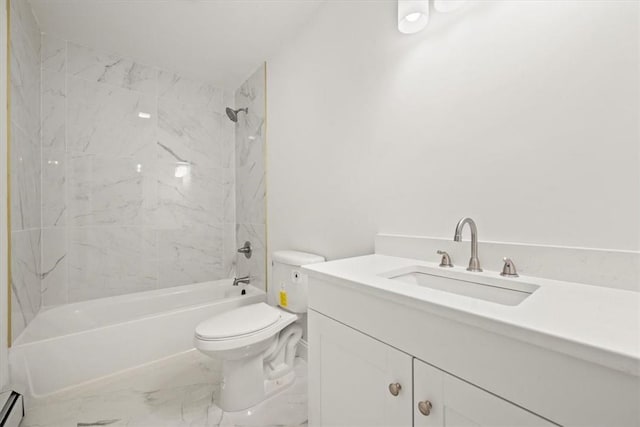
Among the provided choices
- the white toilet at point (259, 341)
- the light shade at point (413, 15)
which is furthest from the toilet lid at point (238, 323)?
the light shade at point (413, 15)

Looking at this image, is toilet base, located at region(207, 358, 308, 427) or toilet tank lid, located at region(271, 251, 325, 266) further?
toilet tank lid, located at region(271, 251, 325, 266)

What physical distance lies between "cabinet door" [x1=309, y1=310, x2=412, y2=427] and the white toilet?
19.4 inches

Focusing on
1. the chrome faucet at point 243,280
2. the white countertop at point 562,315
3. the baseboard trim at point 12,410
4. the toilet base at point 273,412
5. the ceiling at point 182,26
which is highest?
the ceiling at point 182,26

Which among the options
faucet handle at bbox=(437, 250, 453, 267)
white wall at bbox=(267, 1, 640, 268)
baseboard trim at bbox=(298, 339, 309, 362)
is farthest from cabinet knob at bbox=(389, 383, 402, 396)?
baseboard trim at bbox=(298, 339, 309, 362)

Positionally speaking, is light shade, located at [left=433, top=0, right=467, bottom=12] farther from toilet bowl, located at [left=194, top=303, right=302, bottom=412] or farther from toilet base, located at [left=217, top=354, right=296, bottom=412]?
toilet base, located at [left=217, top=354, right=296, bottom=412]

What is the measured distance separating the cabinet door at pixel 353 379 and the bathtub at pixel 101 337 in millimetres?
1359

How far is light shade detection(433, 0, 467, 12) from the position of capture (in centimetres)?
100

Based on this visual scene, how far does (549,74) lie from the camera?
2.76 feet

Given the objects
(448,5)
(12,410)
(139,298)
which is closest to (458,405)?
(448,5)

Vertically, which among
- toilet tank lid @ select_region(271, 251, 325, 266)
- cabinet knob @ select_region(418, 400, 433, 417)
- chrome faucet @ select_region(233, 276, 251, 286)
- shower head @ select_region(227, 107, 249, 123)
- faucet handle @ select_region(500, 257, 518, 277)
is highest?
shower head @ select_region(227, 107, 249, 123)

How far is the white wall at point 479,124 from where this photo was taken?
2.46ft

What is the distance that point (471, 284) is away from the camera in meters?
0.90

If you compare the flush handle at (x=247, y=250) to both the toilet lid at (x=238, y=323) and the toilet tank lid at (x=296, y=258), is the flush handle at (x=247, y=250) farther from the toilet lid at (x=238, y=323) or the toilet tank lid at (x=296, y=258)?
the toilet lid at (x=238, y=323)

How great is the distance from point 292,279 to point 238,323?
393 millimetres
